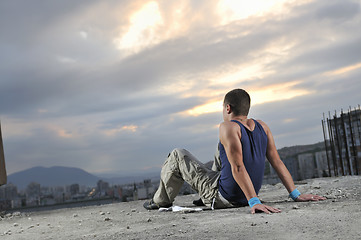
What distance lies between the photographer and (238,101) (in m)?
3.82

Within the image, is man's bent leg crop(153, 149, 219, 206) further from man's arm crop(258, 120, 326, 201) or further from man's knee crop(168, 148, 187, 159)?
man's arm crop(258, 120, 326, 201)

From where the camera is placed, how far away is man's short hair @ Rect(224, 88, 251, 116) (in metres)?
3.83

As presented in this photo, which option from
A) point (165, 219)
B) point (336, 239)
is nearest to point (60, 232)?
point (165, 219)

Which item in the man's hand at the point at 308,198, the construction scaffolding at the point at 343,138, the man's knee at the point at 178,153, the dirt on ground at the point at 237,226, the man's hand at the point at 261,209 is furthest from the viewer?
the construction scaffolding at the point at 343,138

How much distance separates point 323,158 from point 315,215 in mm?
31389

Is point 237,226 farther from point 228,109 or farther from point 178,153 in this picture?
point 178,153

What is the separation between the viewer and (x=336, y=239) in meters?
2.36

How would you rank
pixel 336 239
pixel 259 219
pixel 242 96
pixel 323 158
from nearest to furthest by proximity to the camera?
pixel 336 239 → pixel 259 219 → pixel 242 96 → pixel 323 158

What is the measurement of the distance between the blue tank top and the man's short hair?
139 millimetres

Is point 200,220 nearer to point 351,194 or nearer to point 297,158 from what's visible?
point 351,194

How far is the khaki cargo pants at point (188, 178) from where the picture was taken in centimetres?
426

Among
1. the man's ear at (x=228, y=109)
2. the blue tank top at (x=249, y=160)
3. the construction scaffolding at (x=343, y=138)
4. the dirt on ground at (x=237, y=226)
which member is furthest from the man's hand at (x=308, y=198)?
the construction scaffolding at (x=343, y=138)

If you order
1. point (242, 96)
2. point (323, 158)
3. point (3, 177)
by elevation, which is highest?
point (242, 96)

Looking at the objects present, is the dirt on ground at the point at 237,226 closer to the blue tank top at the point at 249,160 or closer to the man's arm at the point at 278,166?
the man's arm at the point at 278,166
